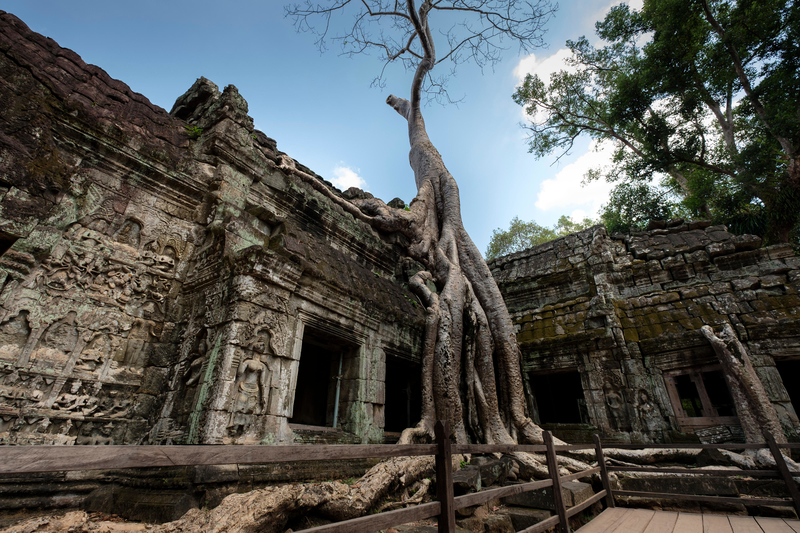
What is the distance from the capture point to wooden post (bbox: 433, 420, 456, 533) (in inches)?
71.7

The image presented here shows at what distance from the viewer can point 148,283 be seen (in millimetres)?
3850

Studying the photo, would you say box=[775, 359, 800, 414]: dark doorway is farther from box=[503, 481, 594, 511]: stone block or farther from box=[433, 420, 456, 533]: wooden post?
box=[433, 420, 456, 533]: wooden post

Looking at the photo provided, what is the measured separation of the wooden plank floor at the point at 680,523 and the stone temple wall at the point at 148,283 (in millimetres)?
2440

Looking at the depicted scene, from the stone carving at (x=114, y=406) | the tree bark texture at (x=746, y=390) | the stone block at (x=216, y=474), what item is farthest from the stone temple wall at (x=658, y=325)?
the stone carving at (x=114, y=406)

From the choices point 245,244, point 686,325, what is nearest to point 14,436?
point 245,244

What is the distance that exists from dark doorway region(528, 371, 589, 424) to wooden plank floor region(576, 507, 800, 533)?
10.9 ft

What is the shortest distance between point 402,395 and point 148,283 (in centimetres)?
419

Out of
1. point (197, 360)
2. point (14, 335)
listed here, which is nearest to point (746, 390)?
point (197, 360)

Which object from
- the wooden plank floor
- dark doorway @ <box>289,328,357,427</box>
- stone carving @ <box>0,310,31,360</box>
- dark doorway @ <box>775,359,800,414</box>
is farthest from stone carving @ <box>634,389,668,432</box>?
stone carving @ <box>0,310,31,360</box>

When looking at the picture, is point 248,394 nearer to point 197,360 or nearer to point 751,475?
point 197,360

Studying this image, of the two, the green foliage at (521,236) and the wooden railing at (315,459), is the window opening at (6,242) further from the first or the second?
the green foliage at (521,236)

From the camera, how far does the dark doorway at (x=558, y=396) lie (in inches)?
287

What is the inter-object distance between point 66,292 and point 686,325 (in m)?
8.11

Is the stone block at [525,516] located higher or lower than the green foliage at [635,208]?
lower
